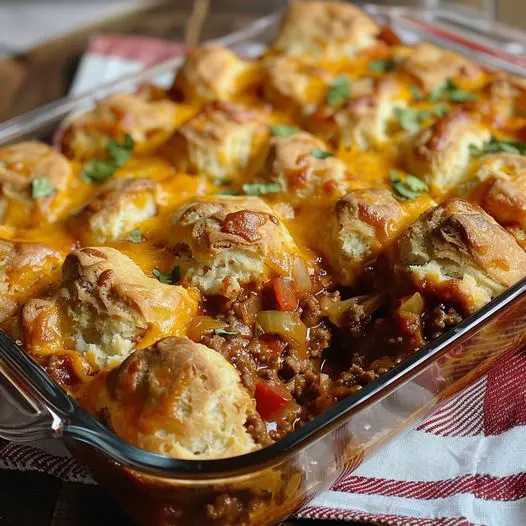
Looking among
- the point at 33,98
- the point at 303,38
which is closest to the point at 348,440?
the point at 303,38

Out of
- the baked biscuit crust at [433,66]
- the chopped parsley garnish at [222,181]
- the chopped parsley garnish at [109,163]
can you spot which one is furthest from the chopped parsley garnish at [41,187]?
the baked biscuit crust at [433,66]

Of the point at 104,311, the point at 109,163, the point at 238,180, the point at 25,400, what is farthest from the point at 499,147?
the point at 25,400

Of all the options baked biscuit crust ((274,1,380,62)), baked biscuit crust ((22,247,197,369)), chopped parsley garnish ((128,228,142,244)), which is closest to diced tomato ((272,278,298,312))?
baked biscuit crust ((22,247,197,369))

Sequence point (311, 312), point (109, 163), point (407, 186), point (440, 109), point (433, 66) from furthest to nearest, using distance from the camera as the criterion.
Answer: point (433, 66), point (440, 109), point (109, 163), point (407, 186), point (311, 312)

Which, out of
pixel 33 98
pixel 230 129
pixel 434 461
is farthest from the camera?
pixel 33 98

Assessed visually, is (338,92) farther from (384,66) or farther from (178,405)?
(178,405)

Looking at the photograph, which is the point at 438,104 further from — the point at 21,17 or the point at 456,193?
the point at 21,17

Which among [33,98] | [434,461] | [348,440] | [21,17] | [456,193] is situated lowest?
[21,17]
